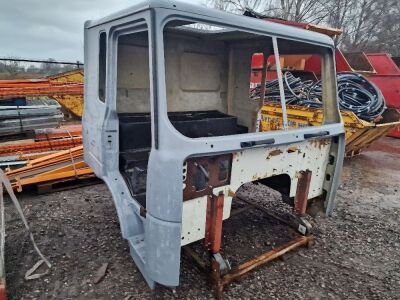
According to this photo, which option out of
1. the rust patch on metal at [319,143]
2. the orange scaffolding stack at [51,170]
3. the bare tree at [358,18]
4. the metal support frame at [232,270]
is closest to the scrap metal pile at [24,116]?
the orange scaffolding stack at [51,170]

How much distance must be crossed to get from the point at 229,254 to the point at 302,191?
3.00 ft

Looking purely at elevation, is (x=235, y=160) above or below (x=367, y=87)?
below

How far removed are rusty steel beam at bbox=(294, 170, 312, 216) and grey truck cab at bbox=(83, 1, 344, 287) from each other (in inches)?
1.0

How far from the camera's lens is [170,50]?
10.9ft

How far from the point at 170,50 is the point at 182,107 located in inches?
24.7

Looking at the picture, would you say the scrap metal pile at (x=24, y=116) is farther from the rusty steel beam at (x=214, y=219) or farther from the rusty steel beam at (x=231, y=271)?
the rusty steel beam at (x=214, y=219)

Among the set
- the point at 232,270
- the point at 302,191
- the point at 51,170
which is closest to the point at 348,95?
the point at 302,191

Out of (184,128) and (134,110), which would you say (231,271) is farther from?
(134,110)

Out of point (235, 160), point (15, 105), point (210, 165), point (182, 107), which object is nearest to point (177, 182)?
point (210, 165)

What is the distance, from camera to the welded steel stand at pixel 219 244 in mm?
2277

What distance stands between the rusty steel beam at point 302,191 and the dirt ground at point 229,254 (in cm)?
45

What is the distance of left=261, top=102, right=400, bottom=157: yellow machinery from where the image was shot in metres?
5.42

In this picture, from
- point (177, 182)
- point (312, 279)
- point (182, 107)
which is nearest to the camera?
point (177, 182)

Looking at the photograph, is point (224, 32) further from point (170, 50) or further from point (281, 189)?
point (281, 189)
